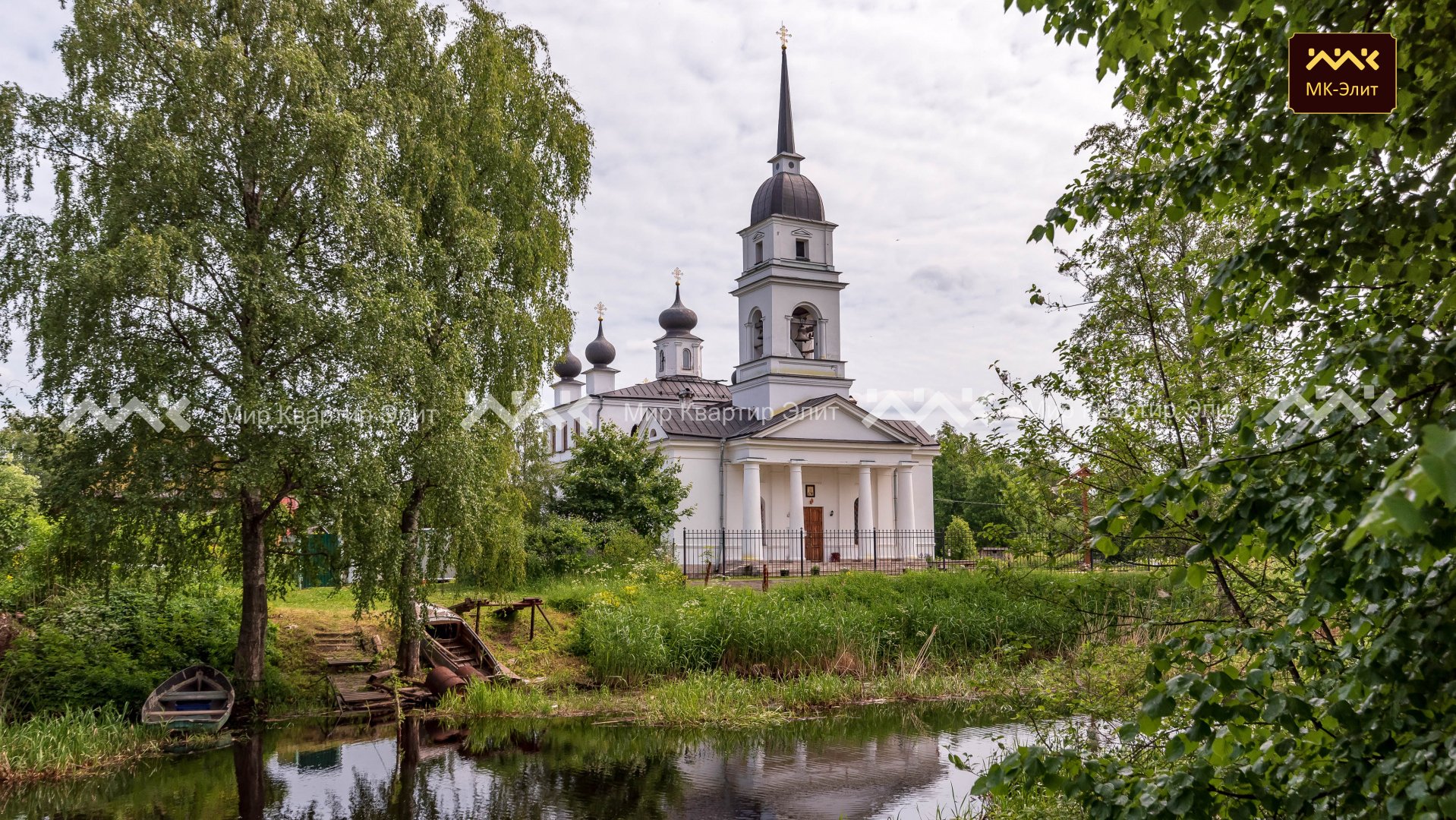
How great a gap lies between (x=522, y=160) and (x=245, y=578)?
7.02 meters

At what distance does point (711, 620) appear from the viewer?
16000mm

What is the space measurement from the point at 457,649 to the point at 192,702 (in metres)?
4.26

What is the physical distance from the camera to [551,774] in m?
10.6

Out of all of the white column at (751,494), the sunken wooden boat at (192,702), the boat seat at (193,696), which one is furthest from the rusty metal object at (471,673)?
the white column at (751,494)

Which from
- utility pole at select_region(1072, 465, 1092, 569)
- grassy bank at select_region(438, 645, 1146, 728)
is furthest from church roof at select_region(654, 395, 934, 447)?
utility pole at select_region(1072, 465, 1092, 569)

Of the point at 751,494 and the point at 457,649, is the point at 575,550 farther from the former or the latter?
the point at 751,494

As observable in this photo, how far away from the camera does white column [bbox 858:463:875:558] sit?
3166cm

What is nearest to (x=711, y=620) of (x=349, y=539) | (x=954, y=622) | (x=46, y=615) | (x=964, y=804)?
(x=954, y=622)

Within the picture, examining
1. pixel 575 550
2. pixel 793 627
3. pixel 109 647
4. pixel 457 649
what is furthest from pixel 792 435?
Result: pixel 109 647

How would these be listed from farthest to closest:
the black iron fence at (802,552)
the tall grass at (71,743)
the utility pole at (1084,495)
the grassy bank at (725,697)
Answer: the black iron fence at (802,552) < the grassy bank at (725,697) < the tall grass at (71,743) < the utility pole at (1084,495)

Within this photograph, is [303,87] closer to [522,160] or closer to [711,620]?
[522,160]

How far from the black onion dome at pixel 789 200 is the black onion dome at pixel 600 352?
1839 cm

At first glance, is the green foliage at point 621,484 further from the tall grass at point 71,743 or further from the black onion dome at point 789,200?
the tall grass at point 71,743

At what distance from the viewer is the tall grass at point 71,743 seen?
33.1 ft
